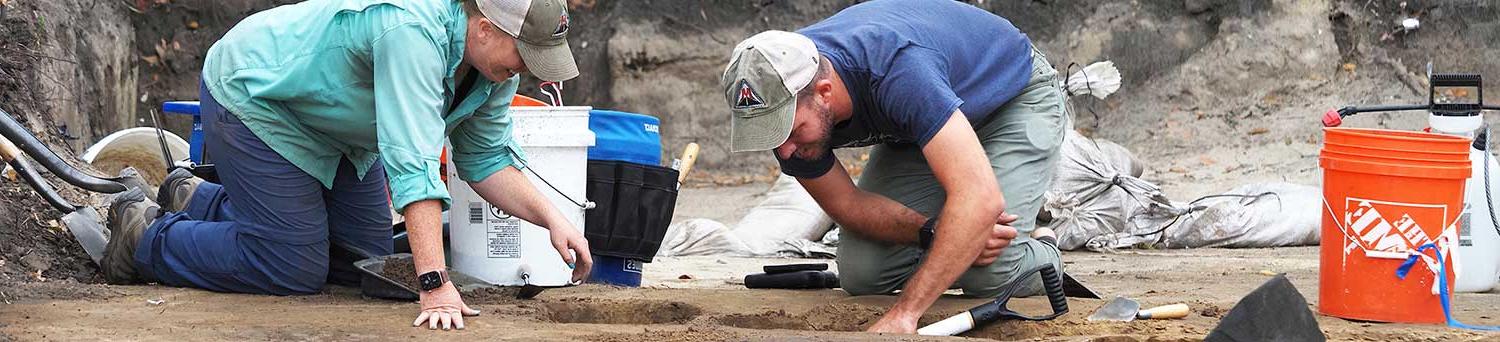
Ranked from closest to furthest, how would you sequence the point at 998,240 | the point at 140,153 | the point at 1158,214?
1. the point at 998,240
2. the point at 140,153
3. the point at 1158,214

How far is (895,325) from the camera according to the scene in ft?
11.2

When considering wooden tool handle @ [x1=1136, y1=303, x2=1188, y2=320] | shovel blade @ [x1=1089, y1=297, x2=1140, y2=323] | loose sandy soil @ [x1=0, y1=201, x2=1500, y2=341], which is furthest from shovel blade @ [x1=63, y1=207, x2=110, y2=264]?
wooden tool handle @ [x1=1136, y1=303, x2=1188, y2=320]

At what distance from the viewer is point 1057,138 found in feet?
13.5

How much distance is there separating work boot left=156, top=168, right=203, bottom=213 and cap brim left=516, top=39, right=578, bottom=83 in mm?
1477

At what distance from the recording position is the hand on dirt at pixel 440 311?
3.32 meters

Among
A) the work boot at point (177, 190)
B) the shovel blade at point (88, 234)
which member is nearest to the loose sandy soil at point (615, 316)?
the work boot at point (177, 190)

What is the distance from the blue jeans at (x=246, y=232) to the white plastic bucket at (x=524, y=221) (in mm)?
401

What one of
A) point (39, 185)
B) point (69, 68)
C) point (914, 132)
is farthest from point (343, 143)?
point (69, 68)

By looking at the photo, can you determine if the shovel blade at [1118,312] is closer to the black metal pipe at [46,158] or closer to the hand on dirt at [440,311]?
the hand on dirt at [440,311]

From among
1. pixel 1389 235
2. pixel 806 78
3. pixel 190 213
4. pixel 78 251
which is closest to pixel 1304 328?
pixel 1389 235

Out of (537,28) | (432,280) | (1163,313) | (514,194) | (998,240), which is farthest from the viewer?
(514,194)

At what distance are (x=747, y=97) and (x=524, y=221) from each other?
111 cm

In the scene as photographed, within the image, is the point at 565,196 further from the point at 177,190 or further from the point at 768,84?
the point at 177,190

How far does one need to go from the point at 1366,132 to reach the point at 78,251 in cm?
380
